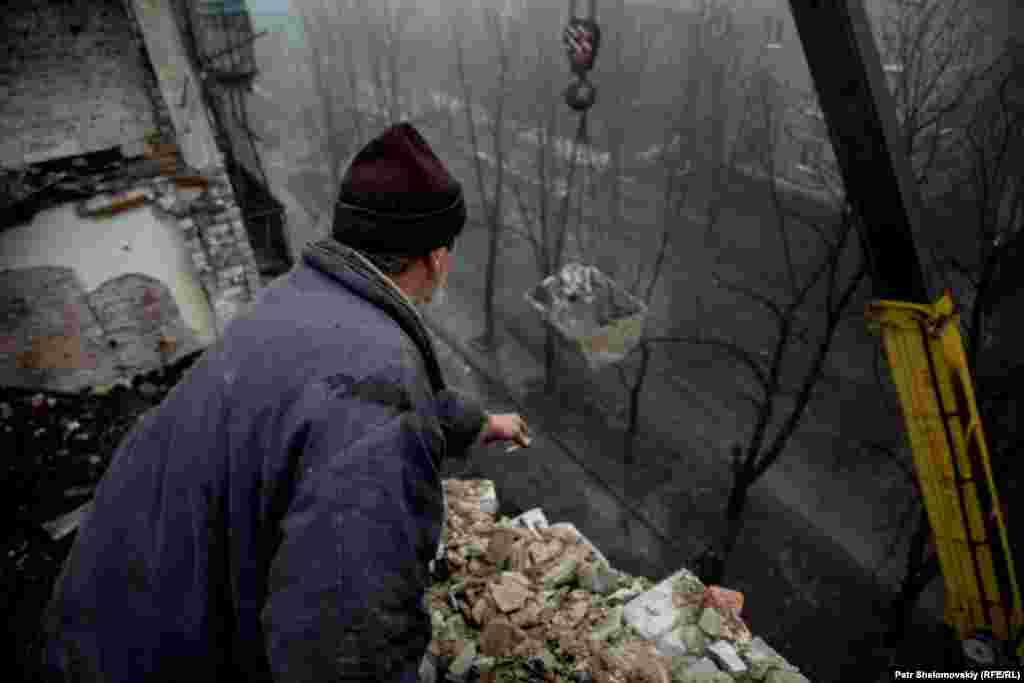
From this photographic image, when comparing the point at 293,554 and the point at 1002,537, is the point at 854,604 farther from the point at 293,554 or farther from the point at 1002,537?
the point at 293,554

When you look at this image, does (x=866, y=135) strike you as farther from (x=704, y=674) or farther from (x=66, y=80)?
(x=66, y=80)

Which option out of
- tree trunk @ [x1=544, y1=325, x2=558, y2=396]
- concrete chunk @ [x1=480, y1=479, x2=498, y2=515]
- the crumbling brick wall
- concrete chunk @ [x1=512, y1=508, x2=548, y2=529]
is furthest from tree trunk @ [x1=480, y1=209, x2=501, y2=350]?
concrete chunk @ [x1=512, y1=508, x2=548, y2=529]

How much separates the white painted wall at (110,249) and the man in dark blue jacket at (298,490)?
16.7 ft

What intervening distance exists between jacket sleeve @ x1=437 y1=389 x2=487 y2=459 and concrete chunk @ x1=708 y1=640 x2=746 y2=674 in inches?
72.5

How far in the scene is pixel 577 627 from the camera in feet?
10.9

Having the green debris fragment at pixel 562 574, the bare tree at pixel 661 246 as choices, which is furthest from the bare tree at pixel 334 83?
the green debris fragment at pixel 562 574

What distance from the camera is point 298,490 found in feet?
4.90

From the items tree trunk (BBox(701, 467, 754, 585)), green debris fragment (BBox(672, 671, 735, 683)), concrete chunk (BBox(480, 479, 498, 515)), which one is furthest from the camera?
tree trunk (BBox(701, 467, 754, 585))

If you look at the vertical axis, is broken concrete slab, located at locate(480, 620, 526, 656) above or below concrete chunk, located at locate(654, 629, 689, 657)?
above

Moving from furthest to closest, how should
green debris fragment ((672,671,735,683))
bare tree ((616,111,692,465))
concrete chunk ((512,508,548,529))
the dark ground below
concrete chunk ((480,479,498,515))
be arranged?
bare tree ((616,111,692,465)) → the dark ground below → concrete chunk ((480,479,498,515)) → concrete chunk ((512,508,548,529)) → green debris fragment ((672,671,735,683))

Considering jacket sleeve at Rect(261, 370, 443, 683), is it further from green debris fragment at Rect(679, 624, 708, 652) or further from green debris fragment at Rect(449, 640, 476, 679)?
green debris fragment at Rect(679, 624, 708, 652)

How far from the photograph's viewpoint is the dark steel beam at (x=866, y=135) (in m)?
3.52

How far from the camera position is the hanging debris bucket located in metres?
11.2

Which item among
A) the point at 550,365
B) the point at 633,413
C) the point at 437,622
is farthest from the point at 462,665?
the point at 550,365
